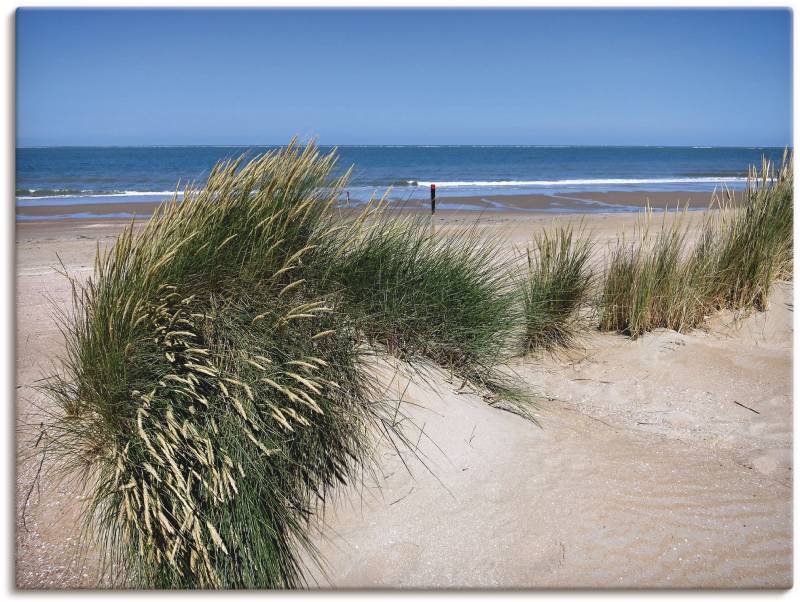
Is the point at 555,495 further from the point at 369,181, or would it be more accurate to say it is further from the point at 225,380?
the point at 369,181

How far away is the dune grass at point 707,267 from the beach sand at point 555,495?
34.0 inches

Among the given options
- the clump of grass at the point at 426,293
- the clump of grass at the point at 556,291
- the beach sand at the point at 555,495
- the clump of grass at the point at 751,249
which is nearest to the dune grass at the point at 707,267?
the clump of grass at the point at 751,249

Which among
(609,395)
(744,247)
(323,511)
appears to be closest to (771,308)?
(744,247)

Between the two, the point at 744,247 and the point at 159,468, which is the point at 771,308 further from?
the point at 159,468

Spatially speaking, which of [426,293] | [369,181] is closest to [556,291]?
[426,293]

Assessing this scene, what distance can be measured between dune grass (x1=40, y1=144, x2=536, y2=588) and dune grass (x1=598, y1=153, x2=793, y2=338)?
2607 millimetres

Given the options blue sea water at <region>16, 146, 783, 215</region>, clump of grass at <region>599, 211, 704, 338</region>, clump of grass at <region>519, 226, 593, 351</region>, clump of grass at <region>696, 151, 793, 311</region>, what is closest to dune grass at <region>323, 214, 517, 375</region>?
clump of grass at <region>519, 226, 593, 351</region>

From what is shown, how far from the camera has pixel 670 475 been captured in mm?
3680

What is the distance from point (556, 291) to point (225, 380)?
3.23 meters

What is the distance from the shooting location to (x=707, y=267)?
5.79 meters

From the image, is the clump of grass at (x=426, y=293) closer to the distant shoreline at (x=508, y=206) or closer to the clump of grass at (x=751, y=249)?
the clump of grass at (x=751, y=249)

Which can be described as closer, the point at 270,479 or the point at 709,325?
the point at 270,479

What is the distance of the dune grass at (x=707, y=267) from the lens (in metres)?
5.56

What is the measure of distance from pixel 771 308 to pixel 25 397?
561 cm
